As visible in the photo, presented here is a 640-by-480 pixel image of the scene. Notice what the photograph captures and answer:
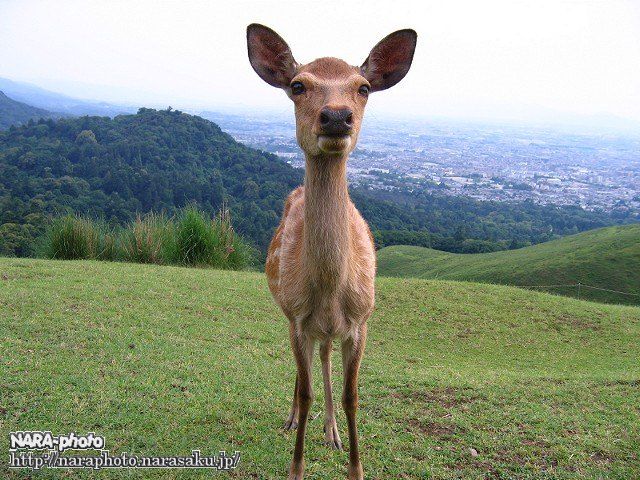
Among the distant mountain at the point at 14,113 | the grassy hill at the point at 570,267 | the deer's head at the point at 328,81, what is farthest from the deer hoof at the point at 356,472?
the distant mountain at the point at 14,113

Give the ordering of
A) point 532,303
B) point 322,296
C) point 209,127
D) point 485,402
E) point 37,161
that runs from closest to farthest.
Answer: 1. point 322,296
2. point 485,402
3. point 532,303
4. point 37,161
5. point 209,127

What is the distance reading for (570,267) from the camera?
717 inches

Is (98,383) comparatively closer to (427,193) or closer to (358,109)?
(358,109)

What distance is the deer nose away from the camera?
2748 mm

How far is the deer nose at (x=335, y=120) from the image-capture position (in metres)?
2.75

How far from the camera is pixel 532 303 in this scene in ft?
35.2

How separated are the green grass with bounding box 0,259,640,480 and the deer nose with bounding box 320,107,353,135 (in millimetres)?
2782

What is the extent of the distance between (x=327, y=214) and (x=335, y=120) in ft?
2.38

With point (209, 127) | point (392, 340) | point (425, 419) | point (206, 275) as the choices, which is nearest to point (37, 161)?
point (209, 127)

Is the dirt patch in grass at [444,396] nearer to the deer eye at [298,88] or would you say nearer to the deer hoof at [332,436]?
the deer hoof at [332,436]

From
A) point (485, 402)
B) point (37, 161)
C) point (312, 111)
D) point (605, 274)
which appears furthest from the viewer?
point (37, 161)

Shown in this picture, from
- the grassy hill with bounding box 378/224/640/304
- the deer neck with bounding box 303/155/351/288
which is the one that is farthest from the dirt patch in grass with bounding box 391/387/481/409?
the grassy hill with bounding box 378/224/640/304

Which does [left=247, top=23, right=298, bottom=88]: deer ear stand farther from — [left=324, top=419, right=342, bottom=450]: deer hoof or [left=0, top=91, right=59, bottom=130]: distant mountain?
[left=0, top=91, right=59, bottom=130]: distant mountain

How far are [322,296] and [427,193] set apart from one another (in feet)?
182
